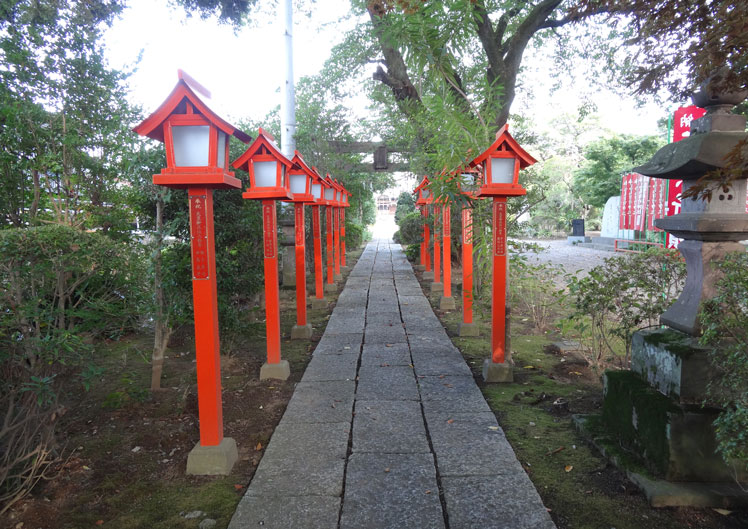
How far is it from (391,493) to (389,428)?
87cm

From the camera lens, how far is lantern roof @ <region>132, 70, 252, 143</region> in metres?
2.76

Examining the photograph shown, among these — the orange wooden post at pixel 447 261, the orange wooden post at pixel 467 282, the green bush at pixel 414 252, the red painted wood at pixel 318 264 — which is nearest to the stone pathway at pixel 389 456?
the orange wooden post at pixel 467 282

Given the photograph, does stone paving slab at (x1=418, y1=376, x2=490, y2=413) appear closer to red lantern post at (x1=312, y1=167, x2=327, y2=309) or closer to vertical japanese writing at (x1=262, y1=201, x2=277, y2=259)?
vertical japanese writing at (x1=262, y1=201, x2=277, y2=259)

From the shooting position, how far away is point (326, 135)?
12.6 meters

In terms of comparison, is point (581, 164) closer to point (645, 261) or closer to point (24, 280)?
point (645, 261)

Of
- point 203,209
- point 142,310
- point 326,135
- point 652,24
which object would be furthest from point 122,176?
point 326,135

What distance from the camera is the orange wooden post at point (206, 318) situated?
297 centimetres

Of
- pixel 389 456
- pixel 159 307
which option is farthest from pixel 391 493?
pixel 159 307

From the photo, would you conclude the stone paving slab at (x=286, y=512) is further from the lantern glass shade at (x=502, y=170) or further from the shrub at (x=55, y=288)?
the lantern glass shade at (x=502, y=170)

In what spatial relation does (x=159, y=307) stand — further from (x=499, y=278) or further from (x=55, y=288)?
(x=499, y=278)

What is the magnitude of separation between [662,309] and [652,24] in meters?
2.17

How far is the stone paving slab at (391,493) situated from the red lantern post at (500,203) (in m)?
1.79

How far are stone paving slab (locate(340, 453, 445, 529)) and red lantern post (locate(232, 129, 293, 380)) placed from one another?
193 cm

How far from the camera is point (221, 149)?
3029mm
